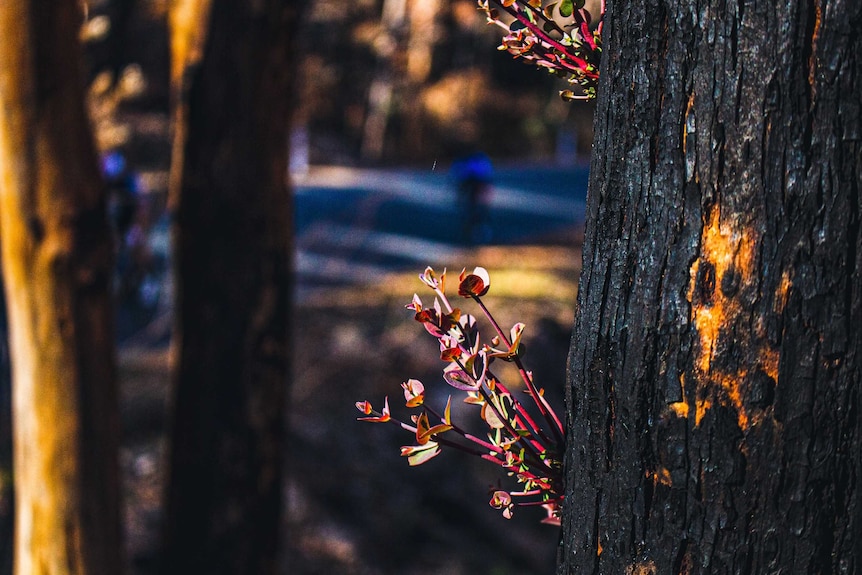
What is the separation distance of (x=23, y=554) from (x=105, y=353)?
3.35 feet

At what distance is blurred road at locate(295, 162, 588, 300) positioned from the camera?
44.1 feet

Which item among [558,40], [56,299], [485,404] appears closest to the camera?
[485,404]

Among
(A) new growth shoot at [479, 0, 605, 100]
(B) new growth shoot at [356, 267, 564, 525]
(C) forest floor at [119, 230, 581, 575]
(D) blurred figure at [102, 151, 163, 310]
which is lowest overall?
(C) forest floor at [119, 230, 581, 575]

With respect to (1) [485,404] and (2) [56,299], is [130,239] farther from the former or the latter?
(1) [485,404]

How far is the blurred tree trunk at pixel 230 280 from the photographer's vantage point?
4.96 metres

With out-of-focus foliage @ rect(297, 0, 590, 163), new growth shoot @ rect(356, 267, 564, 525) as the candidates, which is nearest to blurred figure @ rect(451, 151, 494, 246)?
out-of-focus foliage @ rect(297, 0, 590, 163)

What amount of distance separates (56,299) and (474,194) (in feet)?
37.1

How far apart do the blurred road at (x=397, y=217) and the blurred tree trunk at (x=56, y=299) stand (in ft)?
22.3

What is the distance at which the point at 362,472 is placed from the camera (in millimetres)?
8086

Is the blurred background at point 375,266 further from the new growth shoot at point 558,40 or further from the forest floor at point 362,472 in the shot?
the new growth shoot at point 558,40

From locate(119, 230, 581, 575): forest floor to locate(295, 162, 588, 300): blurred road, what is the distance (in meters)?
2.37

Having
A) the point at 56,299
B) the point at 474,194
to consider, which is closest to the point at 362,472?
the point at 56,299

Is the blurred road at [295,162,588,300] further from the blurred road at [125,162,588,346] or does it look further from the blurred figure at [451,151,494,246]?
the blurred figure at [451,151,494,246]

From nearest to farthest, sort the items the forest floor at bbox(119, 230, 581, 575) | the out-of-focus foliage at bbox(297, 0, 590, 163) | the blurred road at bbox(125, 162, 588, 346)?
the forest floor at bbox(119, 230, 581, 575) → the blurred road at bbox(125, 162, 588, 346) → the out-of-focus foliage at bbox(297, 0, 590, 163)
